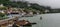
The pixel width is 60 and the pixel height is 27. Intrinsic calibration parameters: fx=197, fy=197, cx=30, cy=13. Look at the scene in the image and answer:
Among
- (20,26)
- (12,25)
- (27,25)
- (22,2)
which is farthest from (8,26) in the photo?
(22,2)

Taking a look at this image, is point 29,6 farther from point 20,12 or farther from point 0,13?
point 0,13

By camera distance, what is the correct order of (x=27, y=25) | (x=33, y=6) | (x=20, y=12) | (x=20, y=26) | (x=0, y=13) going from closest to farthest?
(x=20, y=26) → (x=27, y=25) → (x=0, y=13) → (x=33, y=6) → (x=20, y=12)

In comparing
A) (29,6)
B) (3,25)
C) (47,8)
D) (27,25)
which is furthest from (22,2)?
(3,25)

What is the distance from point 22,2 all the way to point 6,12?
1.00m

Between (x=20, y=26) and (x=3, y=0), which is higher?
(x=3, y=0)

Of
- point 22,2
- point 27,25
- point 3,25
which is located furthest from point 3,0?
point 3,25

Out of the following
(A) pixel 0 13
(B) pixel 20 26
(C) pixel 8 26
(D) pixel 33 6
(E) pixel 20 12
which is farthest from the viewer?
(E) pixel 20 12

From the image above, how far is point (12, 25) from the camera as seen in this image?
6.68m

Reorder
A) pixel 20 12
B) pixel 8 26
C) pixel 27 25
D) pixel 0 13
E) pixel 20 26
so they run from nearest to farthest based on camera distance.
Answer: pixel 8 26 → pixel 20 26 → pixel 27 25 → pixel 0 13 → pixel 20 12

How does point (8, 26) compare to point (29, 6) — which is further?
point (29, 6)

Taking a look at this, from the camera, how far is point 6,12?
10.0 metres

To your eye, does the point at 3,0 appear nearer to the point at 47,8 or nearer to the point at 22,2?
the point at 22,2

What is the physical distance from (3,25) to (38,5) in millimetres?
3545

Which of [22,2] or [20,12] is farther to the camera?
[20,12]
